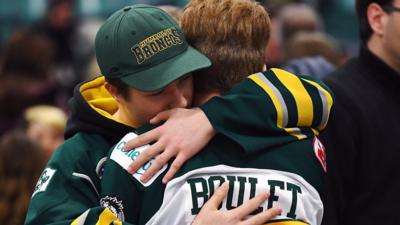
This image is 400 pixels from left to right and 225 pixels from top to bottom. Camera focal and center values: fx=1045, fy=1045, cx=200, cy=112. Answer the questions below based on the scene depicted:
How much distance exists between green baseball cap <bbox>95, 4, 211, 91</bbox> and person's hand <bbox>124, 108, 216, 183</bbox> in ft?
0.40

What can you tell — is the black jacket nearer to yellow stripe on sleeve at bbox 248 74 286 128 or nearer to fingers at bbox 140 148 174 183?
yellow stripe on sleeve at bbox 248 74 286 128

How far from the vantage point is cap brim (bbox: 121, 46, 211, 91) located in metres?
3.07

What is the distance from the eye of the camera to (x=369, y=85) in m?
3.84

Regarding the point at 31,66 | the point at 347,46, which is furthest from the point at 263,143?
the point at 347,46

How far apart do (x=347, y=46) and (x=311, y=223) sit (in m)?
7.19

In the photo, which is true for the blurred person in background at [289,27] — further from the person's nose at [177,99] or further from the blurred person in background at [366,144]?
the person's nose at [177,99]

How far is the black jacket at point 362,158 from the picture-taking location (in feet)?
11.9

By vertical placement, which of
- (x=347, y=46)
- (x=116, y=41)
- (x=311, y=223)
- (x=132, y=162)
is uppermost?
(x=116, y=41)

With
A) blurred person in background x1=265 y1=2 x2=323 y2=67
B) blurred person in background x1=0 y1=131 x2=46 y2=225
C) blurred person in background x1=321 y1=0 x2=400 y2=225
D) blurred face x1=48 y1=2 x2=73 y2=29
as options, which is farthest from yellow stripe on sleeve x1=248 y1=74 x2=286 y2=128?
blurred face x1=48 y1=2 x2=73 y2=29

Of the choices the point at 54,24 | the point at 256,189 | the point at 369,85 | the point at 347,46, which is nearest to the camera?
the point at 256,189

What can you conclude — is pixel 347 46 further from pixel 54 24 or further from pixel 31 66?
pixel 31 66

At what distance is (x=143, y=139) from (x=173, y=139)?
88 mm

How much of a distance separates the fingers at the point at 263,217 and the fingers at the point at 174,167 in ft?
0.80

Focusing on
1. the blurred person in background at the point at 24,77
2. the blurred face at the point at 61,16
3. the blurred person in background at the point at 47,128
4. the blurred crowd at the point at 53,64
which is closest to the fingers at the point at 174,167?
the blurred crowd at the point at 53,64
